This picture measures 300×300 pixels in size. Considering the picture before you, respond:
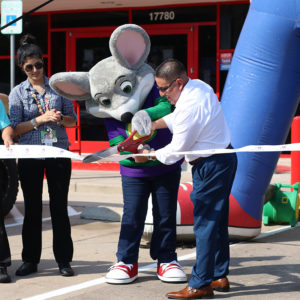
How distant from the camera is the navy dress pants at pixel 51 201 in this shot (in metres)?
5.44

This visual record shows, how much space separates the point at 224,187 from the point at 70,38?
10.5m

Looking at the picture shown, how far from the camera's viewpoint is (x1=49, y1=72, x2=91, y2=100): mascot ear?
5301 millimetres

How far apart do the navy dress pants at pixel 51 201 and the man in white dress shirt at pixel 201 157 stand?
35.1 inches

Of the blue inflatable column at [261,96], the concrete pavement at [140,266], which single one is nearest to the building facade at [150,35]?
the concrete pavement at [140,266]

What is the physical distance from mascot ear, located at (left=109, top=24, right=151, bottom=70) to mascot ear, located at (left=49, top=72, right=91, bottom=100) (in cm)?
31

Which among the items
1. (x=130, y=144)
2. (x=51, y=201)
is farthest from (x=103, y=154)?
(x=51, y=201)

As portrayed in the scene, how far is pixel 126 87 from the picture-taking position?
527cm

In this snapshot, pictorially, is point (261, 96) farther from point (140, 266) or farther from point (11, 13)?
point (11, 13)

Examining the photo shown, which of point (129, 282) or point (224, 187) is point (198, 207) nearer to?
point (224, 187)

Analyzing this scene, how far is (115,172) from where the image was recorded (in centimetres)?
1238

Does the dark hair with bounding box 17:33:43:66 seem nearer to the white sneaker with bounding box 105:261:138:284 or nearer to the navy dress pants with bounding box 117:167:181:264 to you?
the navy dress pants with bounding box 117:167:181:264

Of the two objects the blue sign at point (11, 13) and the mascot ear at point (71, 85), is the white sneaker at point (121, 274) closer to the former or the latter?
the mascot ear at point (71, 85)

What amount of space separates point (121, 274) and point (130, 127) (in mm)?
1112

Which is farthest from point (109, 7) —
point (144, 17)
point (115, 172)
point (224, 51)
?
point (115, 172)
